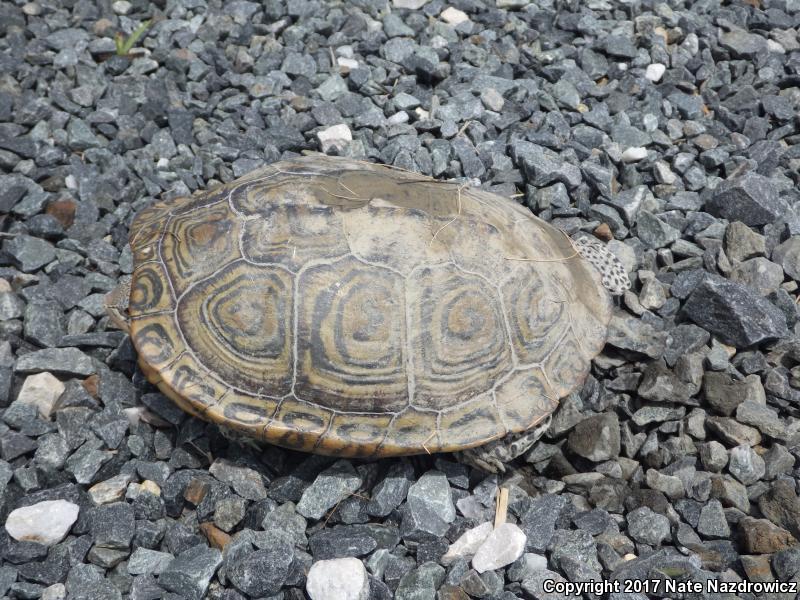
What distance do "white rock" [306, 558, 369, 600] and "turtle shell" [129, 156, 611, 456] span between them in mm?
481

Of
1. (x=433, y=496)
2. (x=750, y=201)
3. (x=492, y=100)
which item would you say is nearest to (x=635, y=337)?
(x=750, y=201)

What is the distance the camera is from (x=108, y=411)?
3660 mm

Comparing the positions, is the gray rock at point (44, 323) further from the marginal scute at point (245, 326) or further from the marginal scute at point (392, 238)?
the marginal scute at point (392, 238)

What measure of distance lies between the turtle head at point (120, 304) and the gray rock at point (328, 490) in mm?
1152

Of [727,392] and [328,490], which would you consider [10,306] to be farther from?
[727,392]

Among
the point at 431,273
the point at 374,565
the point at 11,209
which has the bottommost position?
the point at 374,565

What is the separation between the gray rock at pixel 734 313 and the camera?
3826 mm

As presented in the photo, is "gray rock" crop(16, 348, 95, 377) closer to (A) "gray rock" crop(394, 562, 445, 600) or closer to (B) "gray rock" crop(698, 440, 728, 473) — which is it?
(A) "gray rock" crop(394, 562, 445, 600)

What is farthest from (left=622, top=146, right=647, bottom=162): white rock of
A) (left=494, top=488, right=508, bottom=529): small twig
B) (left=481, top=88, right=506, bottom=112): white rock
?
(left=494, top=488, right=508, bottom=529): small twig

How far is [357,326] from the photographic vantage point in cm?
329

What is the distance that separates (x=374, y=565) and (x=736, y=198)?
2976 mm

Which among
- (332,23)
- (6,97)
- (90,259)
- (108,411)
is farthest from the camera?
(332,23)

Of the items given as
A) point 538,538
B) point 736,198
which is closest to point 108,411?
point 538,538

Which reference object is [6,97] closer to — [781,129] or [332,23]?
[332,23]
